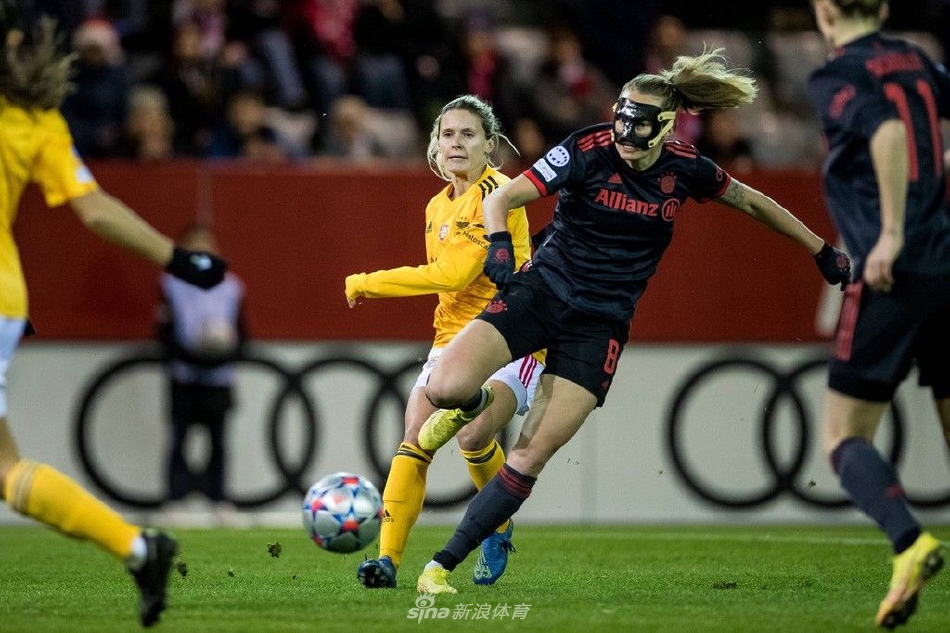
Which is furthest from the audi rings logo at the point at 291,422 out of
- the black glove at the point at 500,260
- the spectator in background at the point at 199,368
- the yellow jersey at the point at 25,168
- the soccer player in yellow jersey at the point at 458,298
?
the yellow jersey at the point at 25,168

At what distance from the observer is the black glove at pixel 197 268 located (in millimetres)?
5312

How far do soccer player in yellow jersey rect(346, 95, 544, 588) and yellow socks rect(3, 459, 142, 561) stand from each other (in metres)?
1.77

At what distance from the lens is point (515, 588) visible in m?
7.19

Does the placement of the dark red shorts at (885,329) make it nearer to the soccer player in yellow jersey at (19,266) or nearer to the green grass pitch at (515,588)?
the green grass pitch at (515,588)

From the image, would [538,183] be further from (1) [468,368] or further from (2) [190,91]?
(2) [190,91]

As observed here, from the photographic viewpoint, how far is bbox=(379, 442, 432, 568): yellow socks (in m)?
7.00

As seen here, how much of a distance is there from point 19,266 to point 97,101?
756 centimetres

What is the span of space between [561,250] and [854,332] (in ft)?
5.97

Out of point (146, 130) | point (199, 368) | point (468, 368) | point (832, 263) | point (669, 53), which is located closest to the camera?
point (468, 368)

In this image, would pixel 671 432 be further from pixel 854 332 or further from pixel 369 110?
pixel 854 332

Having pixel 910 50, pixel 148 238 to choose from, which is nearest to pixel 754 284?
pixel 910 50

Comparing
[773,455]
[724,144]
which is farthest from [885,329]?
[724,144]

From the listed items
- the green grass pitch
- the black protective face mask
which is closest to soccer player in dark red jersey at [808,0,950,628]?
the green grass pitch

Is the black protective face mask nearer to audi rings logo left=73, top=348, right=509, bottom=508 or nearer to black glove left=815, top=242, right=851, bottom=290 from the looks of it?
black glove left=815, top=242, right=851, bottom=290
